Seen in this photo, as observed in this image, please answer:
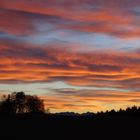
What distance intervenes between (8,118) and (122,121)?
7.97 metres

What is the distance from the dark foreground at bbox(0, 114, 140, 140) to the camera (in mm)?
30078

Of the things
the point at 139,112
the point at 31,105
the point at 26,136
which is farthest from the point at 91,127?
the point at 31,105

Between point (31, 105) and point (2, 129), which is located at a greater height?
point (31, 105)

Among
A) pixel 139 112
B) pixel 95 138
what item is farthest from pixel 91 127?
pixel 139 112

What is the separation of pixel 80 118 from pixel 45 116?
2.52 meters

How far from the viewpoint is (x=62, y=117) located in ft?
114

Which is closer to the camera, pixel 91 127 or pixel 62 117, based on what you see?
pixel 91 127

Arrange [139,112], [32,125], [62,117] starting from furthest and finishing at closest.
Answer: [139,112]
[62,117]
[32,125]

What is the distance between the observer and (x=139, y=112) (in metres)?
38.9

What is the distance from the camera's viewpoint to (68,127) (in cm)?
3206

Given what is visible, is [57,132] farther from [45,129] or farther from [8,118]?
[8,118]

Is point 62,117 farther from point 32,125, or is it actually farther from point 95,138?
point 95,138

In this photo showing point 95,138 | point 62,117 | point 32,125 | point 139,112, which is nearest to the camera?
point 95,138

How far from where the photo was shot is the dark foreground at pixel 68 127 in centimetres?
3008
